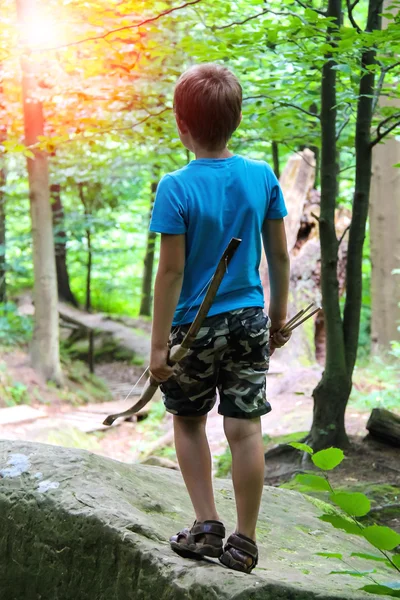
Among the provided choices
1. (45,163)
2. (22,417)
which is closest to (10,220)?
(45,163)

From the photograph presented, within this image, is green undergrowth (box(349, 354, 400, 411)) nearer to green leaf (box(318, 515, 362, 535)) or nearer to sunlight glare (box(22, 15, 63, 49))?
sunlight glare (box(22, 15, 63, 49))

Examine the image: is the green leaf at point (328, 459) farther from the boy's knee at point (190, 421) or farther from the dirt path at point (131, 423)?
the dirt path at point (131, 423)

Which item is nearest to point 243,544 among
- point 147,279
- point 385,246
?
point 385,246

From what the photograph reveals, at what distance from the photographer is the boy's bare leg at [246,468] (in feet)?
7.43

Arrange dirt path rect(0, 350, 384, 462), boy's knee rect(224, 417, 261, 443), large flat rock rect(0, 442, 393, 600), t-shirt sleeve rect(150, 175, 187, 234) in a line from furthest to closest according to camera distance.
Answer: dirt path rect(0, 350, 384, 462)
boy's knee rect(224, 417, 261, 443)
t-shirt sleeve rect(150, 175, 187, 234)
large flat rock rect(0, 442, 393, 600)

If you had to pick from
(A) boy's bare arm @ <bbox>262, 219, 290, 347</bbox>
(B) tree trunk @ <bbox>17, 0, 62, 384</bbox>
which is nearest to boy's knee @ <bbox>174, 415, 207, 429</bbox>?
(A) boy's bare arm @ <bbox>262, 219, 290, 347</bbox>

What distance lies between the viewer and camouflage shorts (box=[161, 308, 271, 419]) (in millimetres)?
2283

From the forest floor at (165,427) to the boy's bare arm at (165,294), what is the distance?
91.6 inches

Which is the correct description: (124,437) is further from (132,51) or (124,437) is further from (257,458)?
(257,458)

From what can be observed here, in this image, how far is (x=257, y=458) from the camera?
7.48 feet

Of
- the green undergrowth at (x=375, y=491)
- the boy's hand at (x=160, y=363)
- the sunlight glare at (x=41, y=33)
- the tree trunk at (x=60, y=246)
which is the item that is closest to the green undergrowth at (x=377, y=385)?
the green undergrowth at (x=375, y=491)

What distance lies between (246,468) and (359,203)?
10.5ft

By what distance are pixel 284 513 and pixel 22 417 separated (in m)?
5.98

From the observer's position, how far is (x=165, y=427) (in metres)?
9.55
